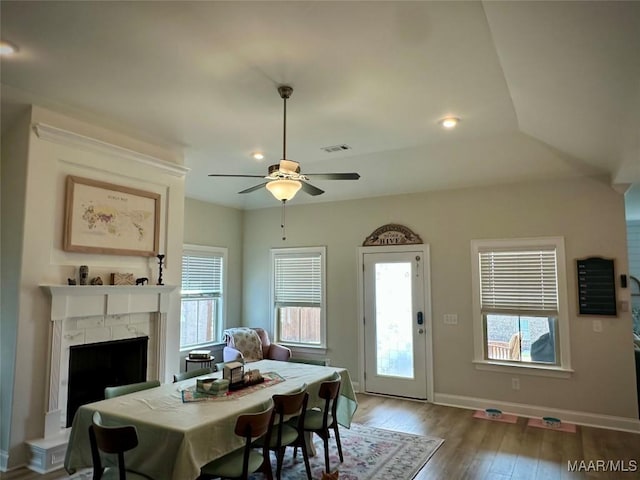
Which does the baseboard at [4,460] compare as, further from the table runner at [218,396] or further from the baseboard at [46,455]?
the table runner at [218,396]

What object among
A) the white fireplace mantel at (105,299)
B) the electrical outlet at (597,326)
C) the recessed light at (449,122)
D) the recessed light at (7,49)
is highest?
the recessed light at (449,122)

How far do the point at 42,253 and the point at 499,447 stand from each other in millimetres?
4602

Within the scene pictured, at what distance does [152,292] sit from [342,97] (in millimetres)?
2835

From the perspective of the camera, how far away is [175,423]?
2.50 metres

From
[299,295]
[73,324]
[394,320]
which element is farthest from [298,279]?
[73,324]

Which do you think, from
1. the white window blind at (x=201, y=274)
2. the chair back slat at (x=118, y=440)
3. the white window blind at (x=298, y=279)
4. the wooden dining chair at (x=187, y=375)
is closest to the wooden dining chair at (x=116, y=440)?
the chair back slat at (x=118, y=440)

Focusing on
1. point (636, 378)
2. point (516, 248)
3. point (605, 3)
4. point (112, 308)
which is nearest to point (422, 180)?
point (516, 248)

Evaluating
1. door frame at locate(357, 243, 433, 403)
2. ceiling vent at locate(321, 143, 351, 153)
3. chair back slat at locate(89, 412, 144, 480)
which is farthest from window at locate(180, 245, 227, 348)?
chair back slat at locate(89, 412, 144, 480)

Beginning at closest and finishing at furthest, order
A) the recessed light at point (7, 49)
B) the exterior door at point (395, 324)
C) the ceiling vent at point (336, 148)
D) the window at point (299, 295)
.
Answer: the recessed light at point (7, 49) → the ceiling vent at point (336, 148) → the exterior door at point (395, 324) → the window at point (299, 295)

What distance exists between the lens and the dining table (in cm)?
238

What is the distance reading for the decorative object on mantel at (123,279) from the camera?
427 centimetres

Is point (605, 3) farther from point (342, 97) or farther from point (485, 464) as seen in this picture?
point (485, 464)

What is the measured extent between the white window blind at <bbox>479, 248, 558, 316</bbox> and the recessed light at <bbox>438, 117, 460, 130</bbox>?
6.44 feet

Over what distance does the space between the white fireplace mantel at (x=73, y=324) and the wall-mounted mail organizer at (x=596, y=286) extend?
476 centimetres
